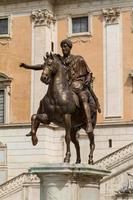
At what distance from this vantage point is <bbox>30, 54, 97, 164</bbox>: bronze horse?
36.2 ft

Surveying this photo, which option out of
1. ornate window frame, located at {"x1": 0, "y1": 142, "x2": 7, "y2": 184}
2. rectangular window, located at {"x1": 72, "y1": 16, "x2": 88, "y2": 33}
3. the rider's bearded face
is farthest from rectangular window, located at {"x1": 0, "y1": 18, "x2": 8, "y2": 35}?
the rider's bearded face

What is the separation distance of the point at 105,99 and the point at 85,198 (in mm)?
22906

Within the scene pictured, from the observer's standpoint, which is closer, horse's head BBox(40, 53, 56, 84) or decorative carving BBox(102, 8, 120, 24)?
horse's head BBox(40, 53, 56, 84)

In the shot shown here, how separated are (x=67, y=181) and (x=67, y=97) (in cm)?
152

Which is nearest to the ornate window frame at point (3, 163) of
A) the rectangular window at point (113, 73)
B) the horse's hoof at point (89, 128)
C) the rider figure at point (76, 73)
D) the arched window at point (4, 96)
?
the arched window at point (4, 96)

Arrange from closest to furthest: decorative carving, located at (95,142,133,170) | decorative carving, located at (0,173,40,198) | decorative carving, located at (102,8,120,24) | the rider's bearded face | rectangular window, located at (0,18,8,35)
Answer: the rider's bearded face → decorative carving, located at (95,142,133,170) → decorative carving, located at (0,173,40,198) → decorative carving, located at (102,8,120,24) → rectangular window, located at (0,18,8,35)

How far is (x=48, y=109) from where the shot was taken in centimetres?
1121

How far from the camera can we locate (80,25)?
1385 inches

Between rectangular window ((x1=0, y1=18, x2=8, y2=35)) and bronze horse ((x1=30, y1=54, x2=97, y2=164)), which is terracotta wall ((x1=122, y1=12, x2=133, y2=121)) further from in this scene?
bronze horse ((x1=30, y1=54, x2=97, y2=164))

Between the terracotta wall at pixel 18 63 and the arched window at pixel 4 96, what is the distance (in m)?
0.23

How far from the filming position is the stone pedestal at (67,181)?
415 inches

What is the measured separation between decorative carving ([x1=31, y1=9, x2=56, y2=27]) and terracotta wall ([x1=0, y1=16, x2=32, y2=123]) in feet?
1.75

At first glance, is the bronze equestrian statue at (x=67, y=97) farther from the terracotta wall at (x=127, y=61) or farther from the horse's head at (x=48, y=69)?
the terracotta wall at (x=127, y=61)

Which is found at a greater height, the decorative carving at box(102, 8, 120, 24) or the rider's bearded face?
the decorative carving at box(102, 8, 120, 24)
